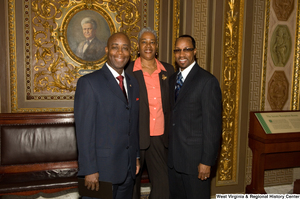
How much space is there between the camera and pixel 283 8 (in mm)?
3408

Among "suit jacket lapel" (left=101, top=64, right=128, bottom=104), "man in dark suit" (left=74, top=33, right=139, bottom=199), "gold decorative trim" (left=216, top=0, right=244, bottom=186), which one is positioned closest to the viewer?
"man in dark suit" (left=74, top=33, right=139, bottom=199)

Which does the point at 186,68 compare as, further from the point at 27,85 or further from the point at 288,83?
the point at 27,85

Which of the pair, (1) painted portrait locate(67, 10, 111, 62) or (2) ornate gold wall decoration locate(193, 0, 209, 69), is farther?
(1) painted portrait locate(67, 10, 111, 62)

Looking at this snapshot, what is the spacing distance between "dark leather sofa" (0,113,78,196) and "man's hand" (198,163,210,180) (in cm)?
164

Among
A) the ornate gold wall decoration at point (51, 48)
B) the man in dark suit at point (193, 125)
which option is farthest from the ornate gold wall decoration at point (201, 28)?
the ornate gold wall decoration at point (51, 48)

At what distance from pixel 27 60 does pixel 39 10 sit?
77cm

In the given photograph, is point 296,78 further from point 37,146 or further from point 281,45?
point 37,146

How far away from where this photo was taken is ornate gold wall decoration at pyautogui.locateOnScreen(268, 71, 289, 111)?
3.44m

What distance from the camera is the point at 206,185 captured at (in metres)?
2.01

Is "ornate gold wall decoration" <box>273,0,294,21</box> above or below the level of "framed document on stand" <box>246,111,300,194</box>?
above

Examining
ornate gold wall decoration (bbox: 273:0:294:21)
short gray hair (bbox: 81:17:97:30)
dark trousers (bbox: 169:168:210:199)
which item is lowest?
dark trousers (bbox: 169:168:210:199)

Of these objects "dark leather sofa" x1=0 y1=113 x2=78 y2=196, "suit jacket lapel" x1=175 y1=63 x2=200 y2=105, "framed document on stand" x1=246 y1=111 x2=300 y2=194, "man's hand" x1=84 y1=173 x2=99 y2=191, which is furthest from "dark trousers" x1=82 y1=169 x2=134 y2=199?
"framed document on stand" x1=246 y1=111 x2=300 y2=194

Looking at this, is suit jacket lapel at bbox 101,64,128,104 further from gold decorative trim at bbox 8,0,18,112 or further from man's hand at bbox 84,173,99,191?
gold decorative trim at bbox 8,0,18,112

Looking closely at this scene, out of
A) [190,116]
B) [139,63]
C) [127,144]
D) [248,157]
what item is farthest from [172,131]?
[248,157]
